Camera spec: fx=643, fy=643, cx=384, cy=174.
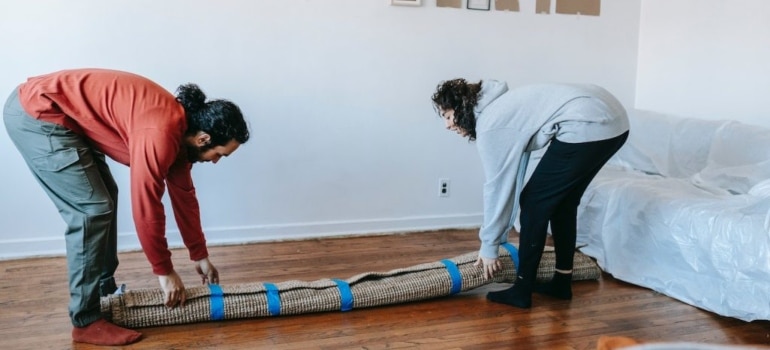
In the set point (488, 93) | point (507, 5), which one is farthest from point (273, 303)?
point (507, 5)

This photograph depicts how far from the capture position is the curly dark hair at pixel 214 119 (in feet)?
6.39

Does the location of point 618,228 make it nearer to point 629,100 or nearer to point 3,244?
point 629,100

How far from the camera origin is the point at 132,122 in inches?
73.7

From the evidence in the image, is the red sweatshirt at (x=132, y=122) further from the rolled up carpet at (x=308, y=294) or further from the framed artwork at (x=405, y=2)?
the framed artwork at (x=405, y=2)

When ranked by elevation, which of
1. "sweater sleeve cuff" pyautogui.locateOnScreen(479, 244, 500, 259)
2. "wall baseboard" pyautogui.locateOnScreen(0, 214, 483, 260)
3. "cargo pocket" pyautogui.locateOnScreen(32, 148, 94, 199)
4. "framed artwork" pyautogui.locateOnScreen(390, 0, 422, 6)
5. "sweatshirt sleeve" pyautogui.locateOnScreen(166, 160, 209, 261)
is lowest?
"wall baseboard" pyautogui.locateOnScreen(0, 214, 483, 260)

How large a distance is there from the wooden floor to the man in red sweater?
24 cm

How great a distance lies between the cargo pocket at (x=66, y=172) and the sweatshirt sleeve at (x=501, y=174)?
1.27 meters

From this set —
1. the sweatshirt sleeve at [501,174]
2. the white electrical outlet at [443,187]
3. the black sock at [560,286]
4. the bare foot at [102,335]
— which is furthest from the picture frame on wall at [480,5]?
the bare foot at [102,335]

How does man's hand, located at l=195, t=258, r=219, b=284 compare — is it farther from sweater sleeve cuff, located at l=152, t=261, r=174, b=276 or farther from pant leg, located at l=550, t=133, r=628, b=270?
pant leg, located at l=550, t=133, r=628, b=270

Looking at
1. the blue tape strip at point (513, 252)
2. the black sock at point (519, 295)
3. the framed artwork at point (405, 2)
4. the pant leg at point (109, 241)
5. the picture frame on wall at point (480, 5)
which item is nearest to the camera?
the pant leg at point (109, 241)

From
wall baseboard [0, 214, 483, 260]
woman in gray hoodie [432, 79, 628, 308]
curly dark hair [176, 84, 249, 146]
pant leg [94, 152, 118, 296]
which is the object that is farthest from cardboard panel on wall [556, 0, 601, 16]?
pant leg [94, 152, 118, 296]

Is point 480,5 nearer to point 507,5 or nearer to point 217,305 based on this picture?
point 507,5

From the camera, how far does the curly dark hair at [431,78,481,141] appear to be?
2.22m

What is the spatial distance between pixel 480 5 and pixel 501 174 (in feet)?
5.18
